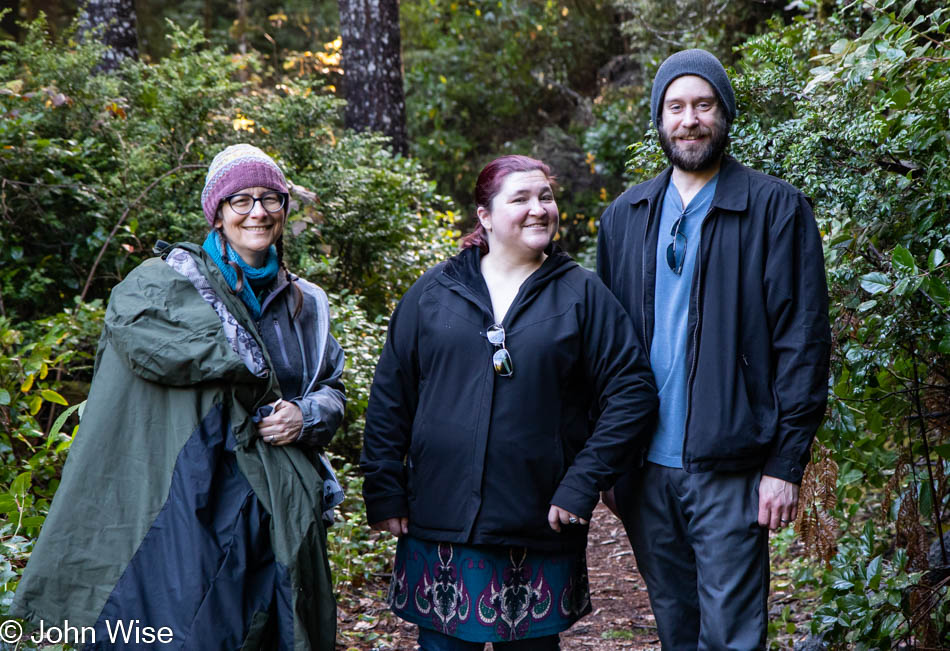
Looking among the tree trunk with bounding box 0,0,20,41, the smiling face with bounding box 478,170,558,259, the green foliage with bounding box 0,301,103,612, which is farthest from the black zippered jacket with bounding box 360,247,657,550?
the tree trunk with bounding box 0,0,20,41

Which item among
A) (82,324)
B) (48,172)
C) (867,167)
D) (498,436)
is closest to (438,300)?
(498,436)

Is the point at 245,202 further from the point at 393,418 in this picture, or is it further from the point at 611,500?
the point at 611,500

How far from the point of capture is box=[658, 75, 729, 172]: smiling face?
10.0ft

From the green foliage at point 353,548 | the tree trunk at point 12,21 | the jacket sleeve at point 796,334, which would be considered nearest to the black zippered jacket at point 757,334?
the jacket sleeve at point 796,334

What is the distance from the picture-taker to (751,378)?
2.94 metres

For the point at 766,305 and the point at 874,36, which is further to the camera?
the point at 874,36

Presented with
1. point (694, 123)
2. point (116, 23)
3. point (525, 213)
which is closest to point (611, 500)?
point (525, 213)

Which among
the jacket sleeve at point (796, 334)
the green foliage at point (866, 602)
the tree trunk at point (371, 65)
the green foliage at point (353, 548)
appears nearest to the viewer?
the jacket sleeve at point (796, 334)

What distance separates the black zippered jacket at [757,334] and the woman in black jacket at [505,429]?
221 mm

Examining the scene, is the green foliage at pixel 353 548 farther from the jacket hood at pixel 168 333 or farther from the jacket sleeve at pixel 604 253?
the jacket hood at pixel 168 333

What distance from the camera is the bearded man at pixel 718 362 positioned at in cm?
289

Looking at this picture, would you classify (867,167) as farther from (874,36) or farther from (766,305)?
(766,305)

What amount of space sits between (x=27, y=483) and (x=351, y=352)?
7.05ft

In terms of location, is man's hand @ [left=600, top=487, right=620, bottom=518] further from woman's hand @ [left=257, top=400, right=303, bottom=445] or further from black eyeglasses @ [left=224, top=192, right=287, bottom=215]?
black eyeglasses @ [left=224, top=192, right=287, bottom=215]
